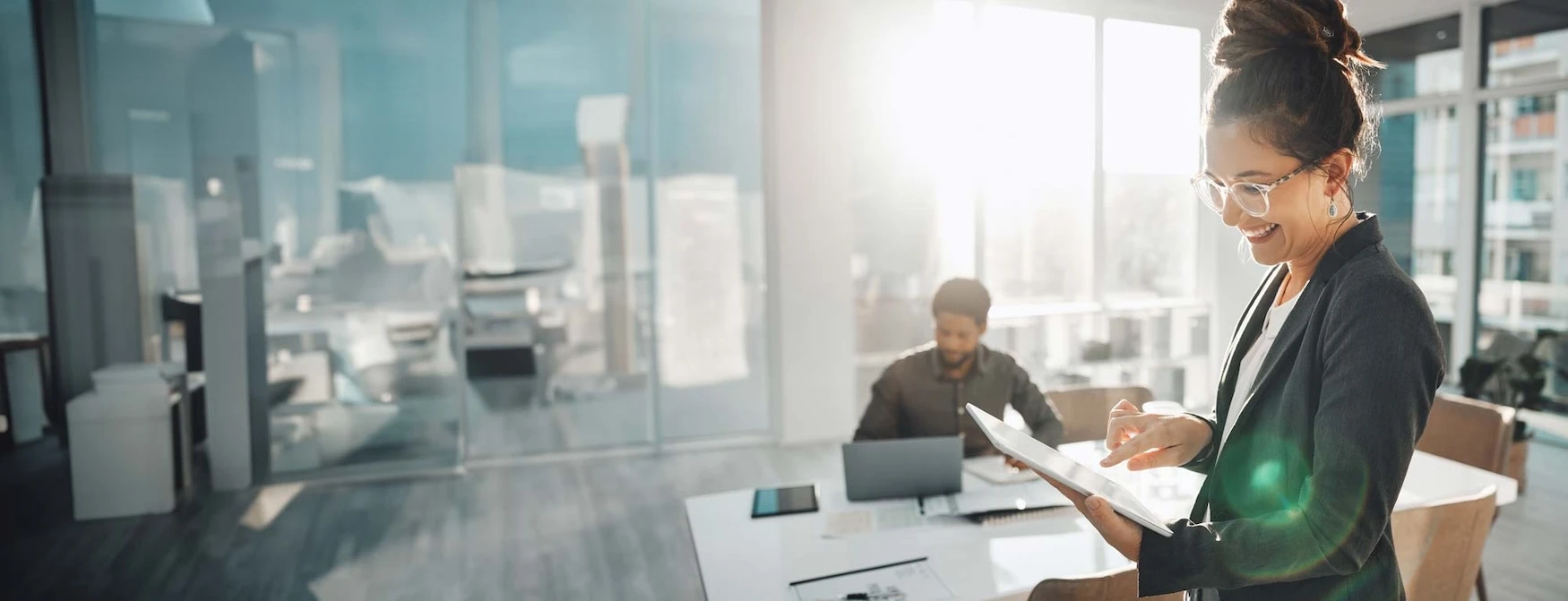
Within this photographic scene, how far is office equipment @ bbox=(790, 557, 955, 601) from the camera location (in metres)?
1.72

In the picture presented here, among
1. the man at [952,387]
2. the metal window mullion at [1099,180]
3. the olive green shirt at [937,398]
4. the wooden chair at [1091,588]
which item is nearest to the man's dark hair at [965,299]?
the man at [952,387]

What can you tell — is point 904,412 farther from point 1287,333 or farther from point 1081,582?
point 1287,333

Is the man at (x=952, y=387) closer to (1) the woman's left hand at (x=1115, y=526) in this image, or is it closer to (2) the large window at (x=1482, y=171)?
(1) the woman's left hand at (x=1115, y=526)

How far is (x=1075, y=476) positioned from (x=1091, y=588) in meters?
0.41

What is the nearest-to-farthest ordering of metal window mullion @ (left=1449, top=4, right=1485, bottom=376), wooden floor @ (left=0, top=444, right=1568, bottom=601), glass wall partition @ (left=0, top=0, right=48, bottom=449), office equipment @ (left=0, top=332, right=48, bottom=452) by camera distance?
Result: wooden floor @ (left=0, top=444, right=1568, bottom=601) < glass wall partition @ (left=0, top=0, right=48, bottom=449) < office equipment @ (left=0, top=332, right=48, bottom=452) < metal window mullion @ (left=1449, top=4, right=1485, bottom=376)

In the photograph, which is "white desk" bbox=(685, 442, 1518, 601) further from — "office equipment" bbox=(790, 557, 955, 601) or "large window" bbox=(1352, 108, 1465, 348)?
"large window" bbox=(1352, 108, 1465, 348)

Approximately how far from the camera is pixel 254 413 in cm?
468

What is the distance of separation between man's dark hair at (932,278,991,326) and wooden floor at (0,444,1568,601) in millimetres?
1506

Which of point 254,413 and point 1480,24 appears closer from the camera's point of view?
point 254,413

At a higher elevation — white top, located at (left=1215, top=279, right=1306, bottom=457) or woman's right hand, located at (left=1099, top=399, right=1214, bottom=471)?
white top, located at (left=1215, top=279, right=1306, bottom=457)

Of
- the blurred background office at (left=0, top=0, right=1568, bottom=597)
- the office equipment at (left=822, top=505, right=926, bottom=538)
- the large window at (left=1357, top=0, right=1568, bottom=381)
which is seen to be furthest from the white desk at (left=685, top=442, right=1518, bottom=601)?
the large window at (left=1357, top=0, right=1568, bottom=381)

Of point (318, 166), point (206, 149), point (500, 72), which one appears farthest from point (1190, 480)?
point (206, 149)

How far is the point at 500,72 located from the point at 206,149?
5.32 feet

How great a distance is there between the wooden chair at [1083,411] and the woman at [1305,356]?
6.74ft
